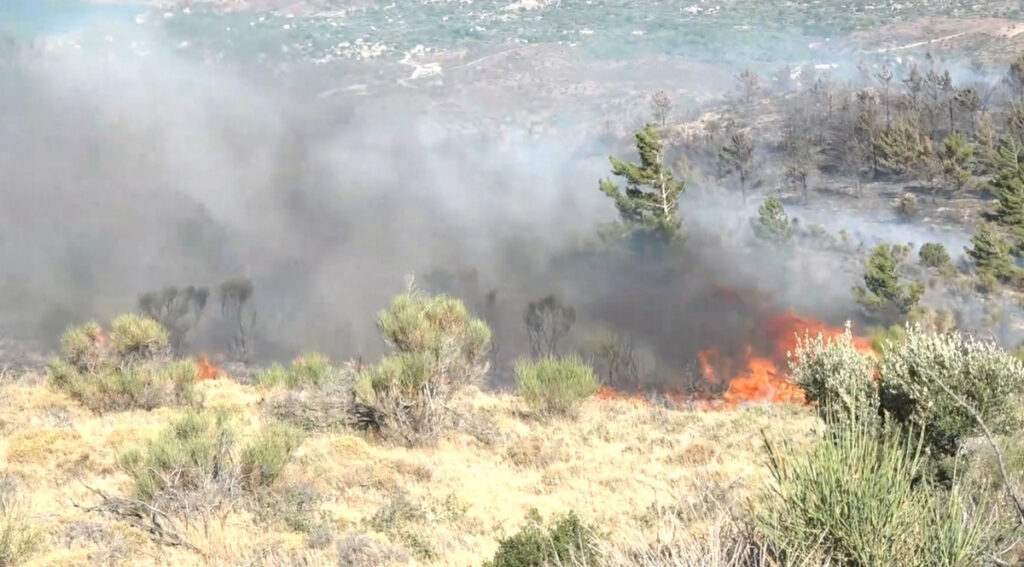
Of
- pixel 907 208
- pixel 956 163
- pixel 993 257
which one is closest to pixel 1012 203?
pixel 993 257

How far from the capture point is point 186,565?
33.1ft

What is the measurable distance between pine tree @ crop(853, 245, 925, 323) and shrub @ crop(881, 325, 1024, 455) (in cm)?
3386

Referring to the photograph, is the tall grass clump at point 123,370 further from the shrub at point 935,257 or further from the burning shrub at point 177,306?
the shrub at point 935,257

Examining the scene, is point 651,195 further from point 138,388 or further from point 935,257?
point 138,388

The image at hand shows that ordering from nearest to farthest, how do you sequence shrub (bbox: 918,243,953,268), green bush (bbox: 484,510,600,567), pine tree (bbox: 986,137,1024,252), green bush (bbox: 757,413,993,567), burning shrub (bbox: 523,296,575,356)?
green bush (bbox: 757,413,993,567) < green bush (bbox: 484,510,600,567) < pine tree (bbox: 986,137,1024,252) < shrub (bbox: 918,243,953,268) < burning shrub (bbox: 523,296,575,356)

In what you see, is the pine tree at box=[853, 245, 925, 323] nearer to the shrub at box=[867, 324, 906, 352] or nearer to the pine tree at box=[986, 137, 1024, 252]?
the shrub at box=[867, 324, 906, 352]

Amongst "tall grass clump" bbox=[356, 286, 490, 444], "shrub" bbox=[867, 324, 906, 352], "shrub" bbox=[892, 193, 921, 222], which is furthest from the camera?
"shrub" bbox=[892, 193, 921, 222]

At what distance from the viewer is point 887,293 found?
4253 cm

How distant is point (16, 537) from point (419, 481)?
6950 millimetres

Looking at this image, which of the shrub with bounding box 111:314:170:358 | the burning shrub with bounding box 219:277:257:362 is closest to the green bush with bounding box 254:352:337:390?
the shrub with bounding box 111:314:170:358

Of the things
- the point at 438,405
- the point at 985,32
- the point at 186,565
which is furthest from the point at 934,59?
the point at 186,565

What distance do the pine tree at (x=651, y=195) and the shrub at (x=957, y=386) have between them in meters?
43.7

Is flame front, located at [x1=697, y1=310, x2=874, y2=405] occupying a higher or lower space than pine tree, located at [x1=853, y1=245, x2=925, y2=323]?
lower

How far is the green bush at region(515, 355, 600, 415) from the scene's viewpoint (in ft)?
75.2
